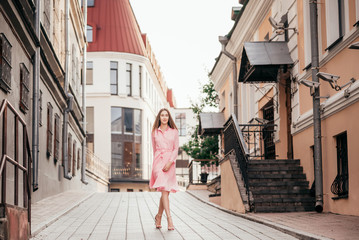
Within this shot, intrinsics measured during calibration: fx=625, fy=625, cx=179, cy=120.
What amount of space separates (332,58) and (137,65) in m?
38.3

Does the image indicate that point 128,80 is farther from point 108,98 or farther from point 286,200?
point 286,200

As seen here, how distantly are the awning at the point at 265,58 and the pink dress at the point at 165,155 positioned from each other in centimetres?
608

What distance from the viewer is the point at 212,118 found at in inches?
1207

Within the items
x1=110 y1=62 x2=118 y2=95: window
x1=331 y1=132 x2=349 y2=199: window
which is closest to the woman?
x1=331 y1=132 x2=349 y2=199: window

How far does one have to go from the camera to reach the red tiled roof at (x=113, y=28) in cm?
4822

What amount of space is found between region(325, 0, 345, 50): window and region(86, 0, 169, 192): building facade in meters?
34.6

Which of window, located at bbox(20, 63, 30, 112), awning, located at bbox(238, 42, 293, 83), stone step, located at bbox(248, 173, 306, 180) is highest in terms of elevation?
awning, located at bbox(238, 42, 293, 83)

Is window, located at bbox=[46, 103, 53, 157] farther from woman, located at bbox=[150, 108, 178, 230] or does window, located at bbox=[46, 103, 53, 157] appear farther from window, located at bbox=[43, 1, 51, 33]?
woman, located at bbox=[150, 108, 178, 230]

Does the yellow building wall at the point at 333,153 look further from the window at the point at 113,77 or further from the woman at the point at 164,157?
the window at the point at 113,77

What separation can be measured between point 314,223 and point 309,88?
15.1ft

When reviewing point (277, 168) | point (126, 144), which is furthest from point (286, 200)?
point (126, 144)

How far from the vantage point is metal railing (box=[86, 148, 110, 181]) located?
34078 millimetres

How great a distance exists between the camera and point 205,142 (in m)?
33.4

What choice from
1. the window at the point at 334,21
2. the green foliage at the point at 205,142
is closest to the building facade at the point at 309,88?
the window at the point at 334,21
